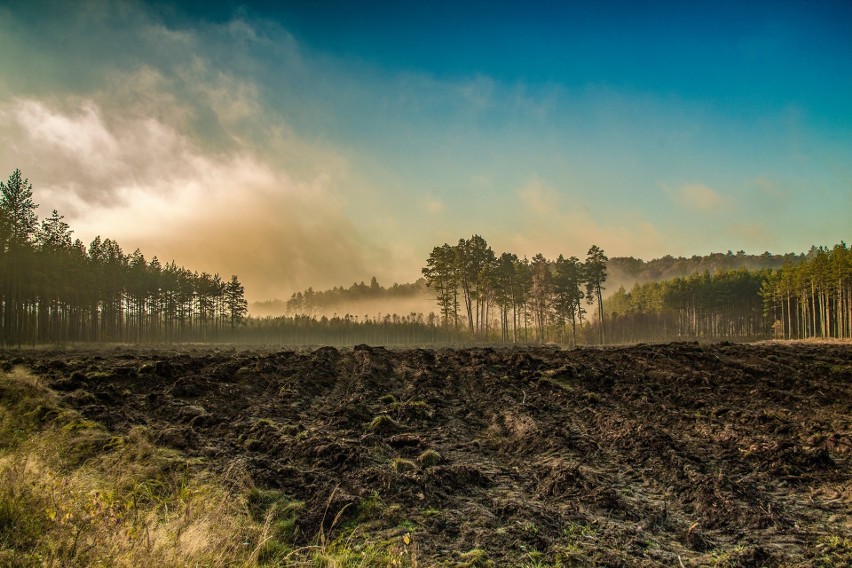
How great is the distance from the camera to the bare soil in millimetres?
5734

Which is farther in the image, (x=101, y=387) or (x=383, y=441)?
(x=101, y=387)

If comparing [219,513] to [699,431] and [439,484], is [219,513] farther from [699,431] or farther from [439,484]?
[699,431]

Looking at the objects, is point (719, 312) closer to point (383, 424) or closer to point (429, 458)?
point (383, 424)

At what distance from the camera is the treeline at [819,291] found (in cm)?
6506

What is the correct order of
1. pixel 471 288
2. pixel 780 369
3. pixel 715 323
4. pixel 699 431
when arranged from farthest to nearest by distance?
pixel 715 323
pixel 471 288
pixel 780 369
pixel 699 431

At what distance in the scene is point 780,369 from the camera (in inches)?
720

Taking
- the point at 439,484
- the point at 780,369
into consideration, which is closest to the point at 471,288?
the point at 780,369

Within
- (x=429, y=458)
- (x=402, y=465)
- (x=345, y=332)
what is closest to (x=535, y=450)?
(x=429, y=458)

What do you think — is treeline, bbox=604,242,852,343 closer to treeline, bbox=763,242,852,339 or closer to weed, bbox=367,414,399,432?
treeline, bbox=763,242,852,339

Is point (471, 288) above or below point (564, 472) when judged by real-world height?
above

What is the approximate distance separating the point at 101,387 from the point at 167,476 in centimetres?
825

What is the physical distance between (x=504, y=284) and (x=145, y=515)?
76.8 m

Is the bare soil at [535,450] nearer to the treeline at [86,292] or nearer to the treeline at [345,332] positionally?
the treeline at [86,292]

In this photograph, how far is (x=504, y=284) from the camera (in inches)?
3177
